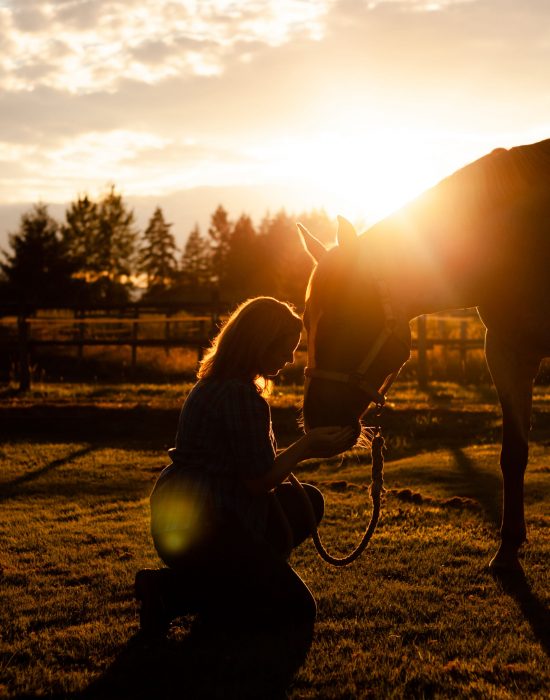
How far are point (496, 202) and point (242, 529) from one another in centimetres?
207

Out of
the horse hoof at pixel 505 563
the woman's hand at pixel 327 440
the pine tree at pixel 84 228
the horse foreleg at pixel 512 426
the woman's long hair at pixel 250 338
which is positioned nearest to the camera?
the woman's hand at pixel 327 440

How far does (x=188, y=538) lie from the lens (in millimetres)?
3367

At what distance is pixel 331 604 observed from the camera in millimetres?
3674

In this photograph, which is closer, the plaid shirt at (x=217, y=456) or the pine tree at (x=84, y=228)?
the plaid shirt at (x=217, y=456)

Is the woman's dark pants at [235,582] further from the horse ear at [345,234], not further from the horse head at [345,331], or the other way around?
the horse ear at [345,234]

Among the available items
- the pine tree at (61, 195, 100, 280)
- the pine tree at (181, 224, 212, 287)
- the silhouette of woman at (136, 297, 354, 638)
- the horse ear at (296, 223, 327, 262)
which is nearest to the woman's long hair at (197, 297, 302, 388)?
the silhouette of woman at (136, 297, 354, 638)

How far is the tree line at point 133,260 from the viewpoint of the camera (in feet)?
113

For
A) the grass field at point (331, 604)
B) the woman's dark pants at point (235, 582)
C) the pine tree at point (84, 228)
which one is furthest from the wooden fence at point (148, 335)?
the pine tree at point (84, 228)

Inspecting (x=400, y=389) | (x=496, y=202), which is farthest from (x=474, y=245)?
(x=400, y=389)

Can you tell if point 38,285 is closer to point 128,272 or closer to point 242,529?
point 128,272

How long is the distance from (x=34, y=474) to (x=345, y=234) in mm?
5273

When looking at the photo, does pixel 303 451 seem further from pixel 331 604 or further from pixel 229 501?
pixel 331 604

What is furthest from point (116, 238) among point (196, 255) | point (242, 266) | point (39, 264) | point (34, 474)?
point (34, 474)

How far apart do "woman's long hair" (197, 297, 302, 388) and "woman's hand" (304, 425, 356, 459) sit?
1.35ft
